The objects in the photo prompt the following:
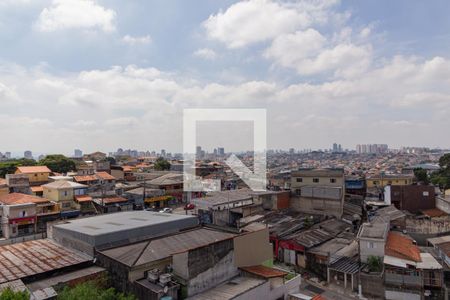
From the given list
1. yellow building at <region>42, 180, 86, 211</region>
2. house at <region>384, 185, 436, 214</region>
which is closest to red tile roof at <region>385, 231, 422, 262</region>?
house at <region>384, 185, 436, 214</region>

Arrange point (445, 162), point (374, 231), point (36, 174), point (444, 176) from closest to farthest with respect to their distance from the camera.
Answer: point (374, 231), point (36, 174), point (444, 176), point (445, 162)

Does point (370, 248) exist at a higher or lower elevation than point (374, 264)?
higher

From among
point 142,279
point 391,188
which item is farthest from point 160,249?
point 391,188

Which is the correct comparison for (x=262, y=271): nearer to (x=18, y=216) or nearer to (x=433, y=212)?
(x=18, y=216)

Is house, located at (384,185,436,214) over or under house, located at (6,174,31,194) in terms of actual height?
under

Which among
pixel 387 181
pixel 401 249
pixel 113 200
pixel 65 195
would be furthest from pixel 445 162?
pixel 65 195

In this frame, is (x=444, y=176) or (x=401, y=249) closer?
(x=401, y=249)

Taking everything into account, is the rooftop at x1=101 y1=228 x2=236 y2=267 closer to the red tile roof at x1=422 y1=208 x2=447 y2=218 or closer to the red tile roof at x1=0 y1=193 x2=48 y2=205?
the red tile roof at x1=0 y1=193 x2=48 y2=205
